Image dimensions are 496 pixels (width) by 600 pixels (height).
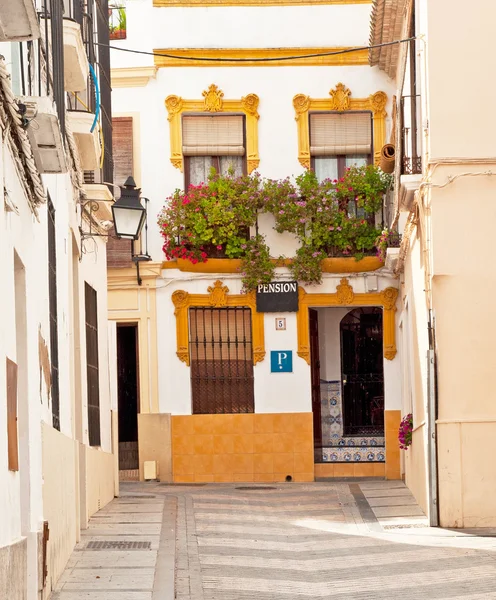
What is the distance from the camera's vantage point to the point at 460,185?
14320 millimetres

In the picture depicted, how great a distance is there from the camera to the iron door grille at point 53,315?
417 inches

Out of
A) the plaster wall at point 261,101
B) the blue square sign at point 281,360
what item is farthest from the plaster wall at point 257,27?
the blue square sign at point 281,360

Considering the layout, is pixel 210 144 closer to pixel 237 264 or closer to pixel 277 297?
pixel 237 264

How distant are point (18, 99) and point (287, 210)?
543 inches

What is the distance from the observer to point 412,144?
1612 centimetres

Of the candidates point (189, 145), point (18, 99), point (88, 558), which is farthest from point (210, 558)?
point (189, 145)

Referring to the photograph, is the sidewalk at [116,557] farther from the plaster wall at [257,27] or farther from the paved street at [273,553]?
the plaster wall at [257,27]

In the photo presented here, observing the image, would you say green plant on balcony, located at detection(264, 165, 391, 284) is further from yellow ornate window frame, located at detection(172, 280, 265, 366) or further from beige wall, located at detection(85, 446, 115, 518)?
beige wall, located at detection(85, 446, 115, 518)

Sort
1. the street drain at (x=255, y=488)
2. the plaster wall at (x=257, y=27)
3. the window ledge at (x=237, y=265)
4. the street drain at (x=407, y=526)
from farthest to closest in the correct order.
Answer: the plaster wall at (x=257, y=27) → the window ledge at (x=237, y=265) → the street drain at (x=255, y=488) → the street drain at (x=407, y=526)

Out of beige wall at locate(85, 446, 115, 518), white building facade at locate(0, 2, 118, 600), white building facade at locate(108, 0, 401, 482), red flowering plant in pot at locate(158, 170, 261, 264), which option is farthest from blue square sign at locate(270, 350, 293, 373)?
white building facade at locate(0, 2, 118, 600)

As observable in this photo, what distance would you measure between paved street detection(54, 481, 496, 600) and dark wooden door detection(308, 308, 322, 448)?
14.6 feet

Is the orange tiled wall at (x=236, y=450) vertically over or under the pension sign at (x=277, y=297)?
under

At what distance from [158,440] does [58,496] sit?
11020mm

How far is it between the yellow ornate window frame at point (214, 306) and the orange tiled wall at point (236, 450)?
1110 mm
